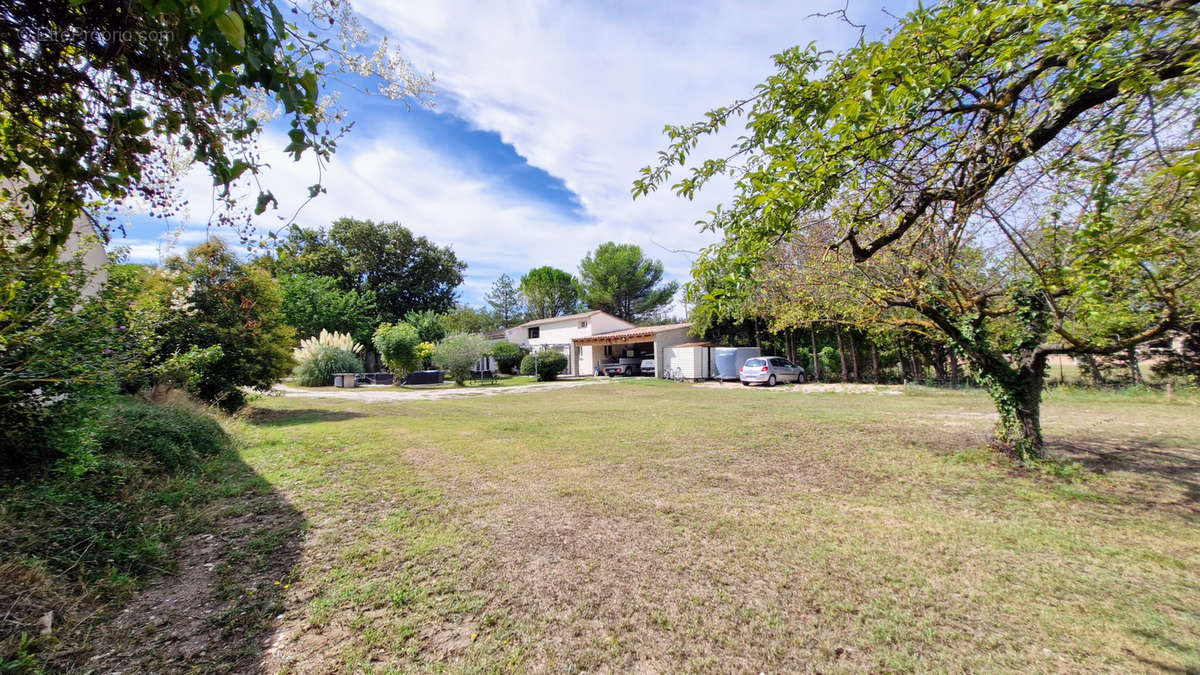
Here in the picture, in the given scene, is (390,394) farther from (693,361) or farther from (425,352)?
(693,361)

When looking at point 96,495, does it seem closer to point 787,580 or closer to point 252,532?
point 252,532

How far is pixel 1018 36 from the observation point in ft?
7.23

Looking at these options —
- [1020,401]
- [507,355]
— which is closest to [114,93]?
[1020,401]

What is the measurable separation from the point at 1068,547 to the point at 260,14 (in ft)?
20.3

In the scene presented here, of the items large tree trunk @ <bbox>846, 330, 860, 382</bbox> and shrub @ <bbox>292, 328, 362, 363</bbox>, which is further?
shrub @ <bbox>292, 328, 362, 363</bbox>

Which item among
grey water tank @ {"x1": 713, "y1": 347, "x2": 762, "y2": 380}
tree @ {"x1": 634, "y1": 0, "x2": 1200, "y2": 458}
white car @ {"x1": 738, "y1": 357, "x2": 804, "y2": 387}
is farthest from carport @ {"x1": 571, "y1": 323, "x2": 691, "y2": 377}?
tree @ {"x1": 634, "y1": 0, "x2": 1200, "y2": 458}

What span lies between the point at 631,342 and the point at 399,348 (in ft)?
46.6

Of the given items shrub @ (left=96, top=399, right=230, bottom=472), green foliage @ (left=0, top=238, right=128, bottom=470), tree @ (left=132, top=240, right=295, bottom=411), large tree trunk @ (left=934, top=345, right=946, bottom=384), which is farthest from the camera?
large tree trunk @ (left=934, top=345, right=946, bottom=384)

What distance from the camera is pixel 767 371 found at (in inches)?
776

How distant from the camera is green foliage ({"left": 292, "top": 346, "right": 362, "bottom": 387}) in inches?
856

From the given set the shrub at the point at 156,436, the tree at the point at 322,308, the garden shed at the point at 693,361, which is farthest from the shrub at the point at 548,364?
the shrub at the point at 156,436

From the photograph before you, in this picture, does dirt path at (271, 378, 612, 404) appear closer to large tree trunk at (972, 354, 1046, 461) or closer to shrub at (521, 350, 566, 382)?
shrub at (521, 350, 566, 382)

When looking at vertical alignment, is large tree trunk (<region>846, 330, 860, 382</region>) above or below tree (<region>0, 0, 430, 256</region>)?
below

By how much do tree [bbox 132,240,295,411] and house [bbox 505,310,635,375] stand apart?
67.8 ft
